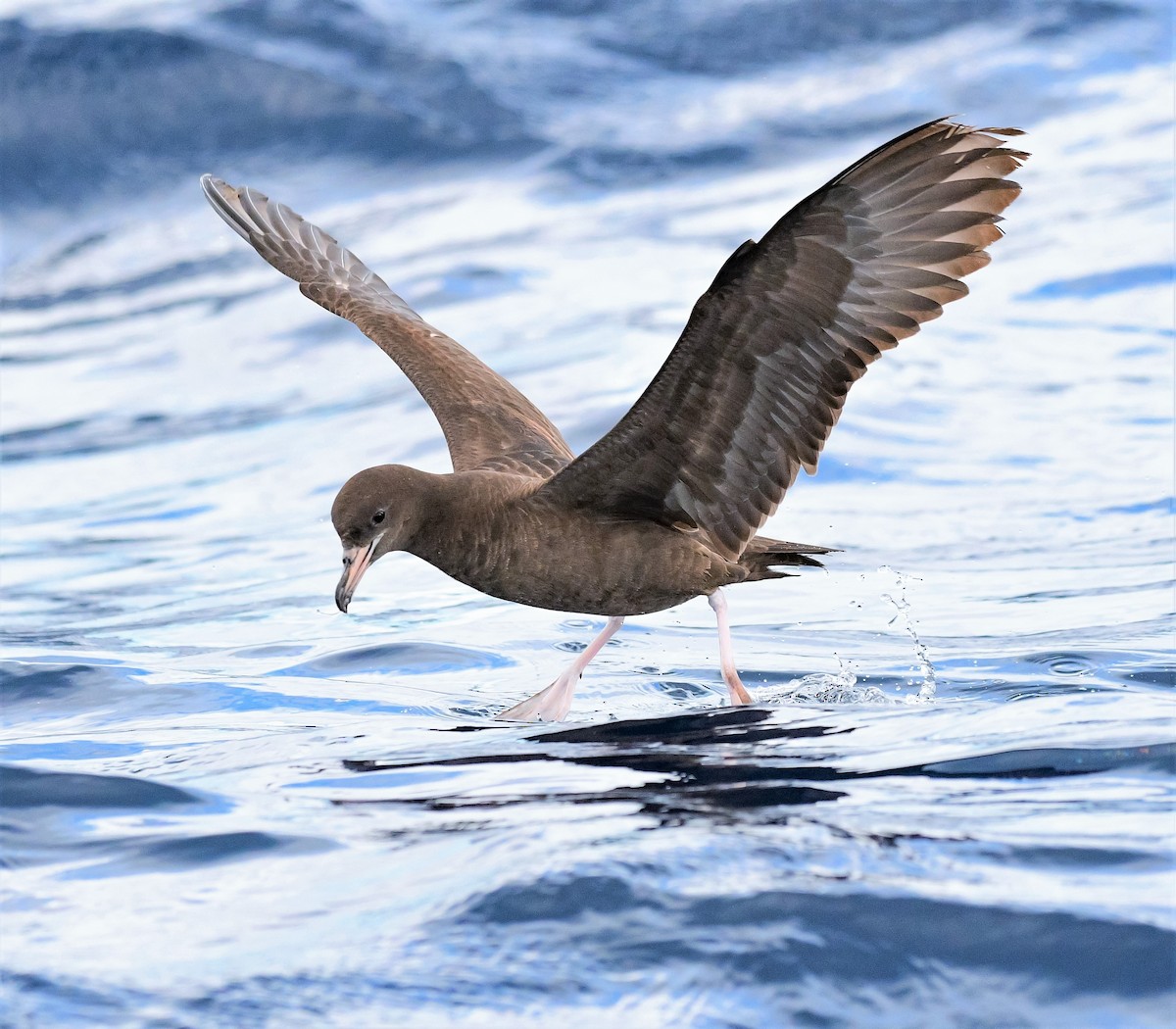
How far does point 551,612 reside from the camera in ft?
32.9

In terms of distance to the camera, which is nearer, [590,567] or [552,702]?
[590,567]

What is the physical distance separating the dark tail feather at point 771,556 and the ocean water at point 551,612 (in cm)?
49

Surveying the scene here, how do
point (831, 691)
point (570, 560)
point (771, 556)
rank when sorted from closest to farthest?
point (570, 560), point (831, 691), point (771, 556)

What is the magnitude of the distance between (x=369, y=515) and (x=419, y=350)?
7.01ft

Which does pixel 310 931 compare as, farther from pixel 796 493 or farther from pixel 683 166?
pixel 683 166

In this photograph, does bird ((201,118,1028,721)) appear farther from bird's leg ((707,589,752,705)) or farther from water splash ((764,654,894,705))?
water splash ((764,654,894,705))

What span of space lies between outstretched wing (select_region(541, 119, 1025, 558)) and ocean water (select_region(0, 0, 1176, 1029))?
1.04 metres

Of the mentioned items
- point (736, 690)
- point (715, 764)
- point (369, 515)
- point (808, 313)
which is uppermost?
point (808, 313)

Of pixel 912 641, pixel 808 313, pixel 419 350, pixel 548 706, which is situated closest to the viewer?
pixel 808 313

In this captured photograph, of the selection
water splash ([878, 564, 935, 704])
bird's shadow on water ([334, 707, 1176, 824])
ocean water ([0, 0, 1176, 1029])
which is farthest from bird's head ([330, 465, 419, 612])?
water splash ([878, 564, 935, 704])

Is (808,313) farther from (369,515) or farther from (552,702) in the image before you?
(552,702)

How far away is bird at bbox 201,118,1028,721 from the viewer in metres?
6.28

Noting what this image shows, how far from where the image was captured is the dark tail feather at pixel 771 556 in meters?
7.69

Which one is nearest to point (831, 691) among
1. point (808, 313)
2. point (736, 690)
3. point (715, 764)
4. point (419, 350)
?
point (736, 690)
